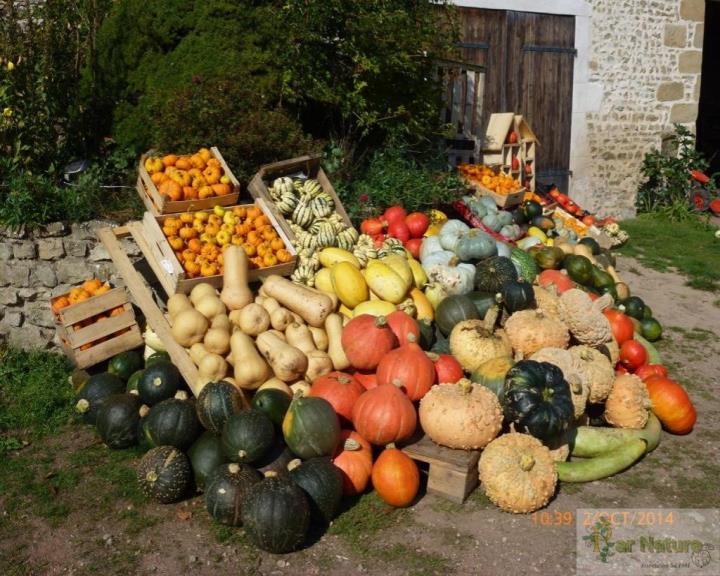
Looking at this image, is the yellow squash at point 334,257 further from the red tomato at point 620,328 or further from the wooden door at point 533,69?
the wooden door at point 533,69

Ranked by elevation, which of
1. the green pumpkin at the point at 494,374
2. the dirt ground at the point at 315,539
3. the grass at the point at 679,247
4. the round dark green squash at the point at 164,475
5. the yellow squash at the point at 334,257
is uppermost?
the yellow squash at the point at 334,257

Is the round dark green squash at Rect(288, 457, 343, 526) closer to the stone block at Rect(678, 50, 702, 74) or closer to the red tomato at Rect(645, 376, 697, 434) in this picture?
the red tomato at Rect(645, 376, 697, 434)

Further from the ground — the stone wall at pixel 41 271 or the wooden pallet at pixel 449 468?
the stone wall at pixel 41 271

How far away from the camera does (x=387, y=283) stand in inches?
230

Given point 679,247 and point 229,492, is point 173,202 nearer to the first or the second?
point 229,492

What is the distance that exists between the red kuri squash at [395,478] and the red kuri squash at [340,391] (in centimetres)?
46

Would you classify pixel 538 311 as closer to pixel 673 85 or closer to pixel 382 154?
pixel 382 154

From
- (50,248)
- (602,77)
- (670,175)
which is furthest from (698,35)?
(50,248)

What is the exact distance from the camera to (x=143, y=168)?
6422 millimetres

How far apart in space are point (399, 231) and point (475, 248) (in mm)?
988

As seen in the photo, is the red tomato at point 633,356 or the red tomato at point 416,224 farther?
the red tomato at point 416,224

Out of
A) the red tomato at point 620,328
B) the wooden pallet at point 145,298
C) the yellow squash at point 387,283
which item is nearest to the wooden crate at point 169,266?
the wooden pallet at point 145,298

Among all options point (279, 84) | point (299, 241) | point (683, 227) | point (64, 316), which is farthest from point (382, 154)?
point (683, 227)

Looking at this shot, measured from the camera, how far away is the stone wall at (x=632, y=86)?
1246 cm
